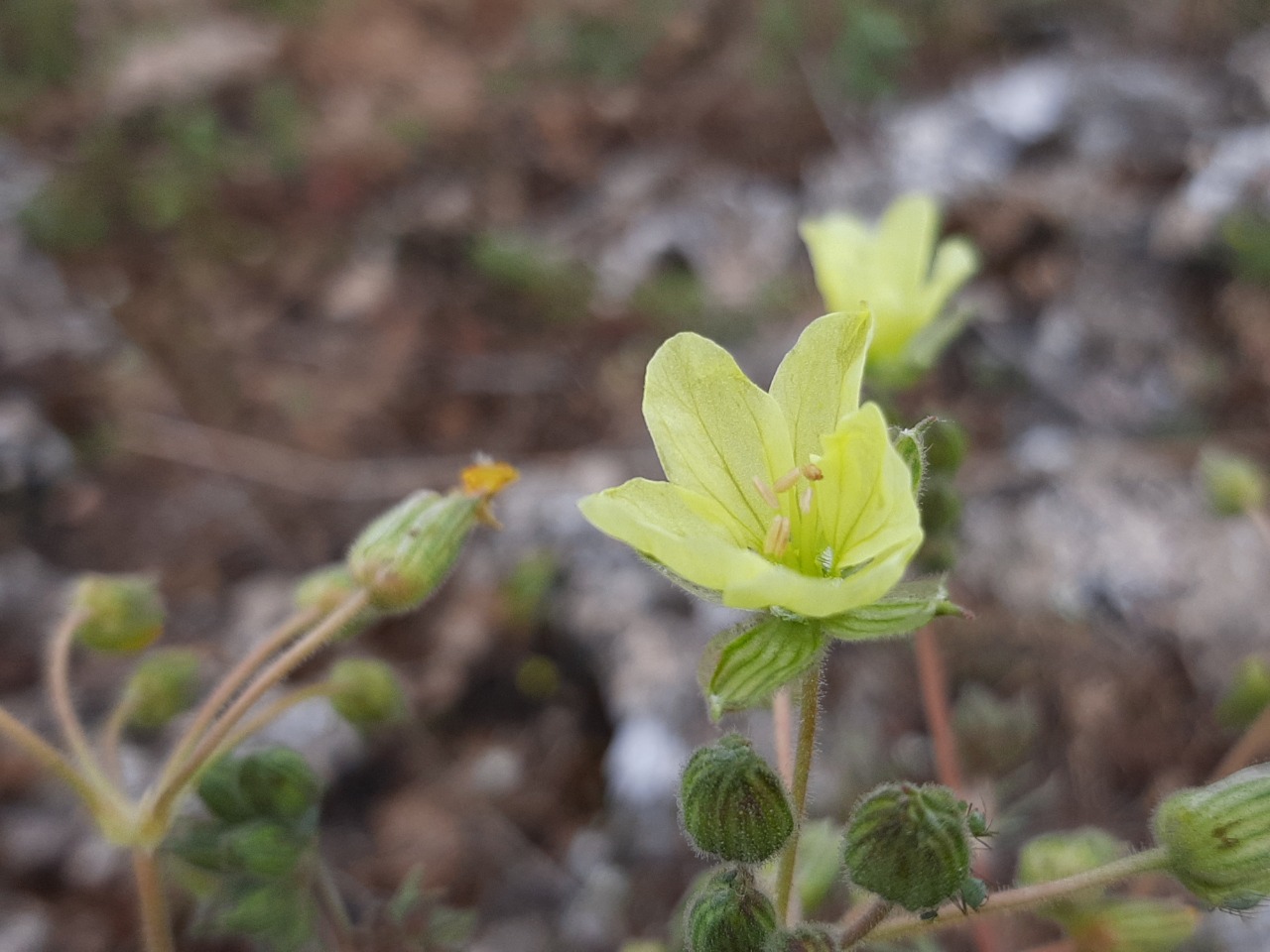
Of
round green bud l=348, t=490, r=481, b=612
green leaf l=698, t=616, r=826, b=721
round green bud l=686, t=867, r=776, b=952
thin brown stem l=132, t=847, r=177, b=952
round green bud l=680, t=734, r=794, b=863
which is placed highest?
round green bud l=348, t=490, r=481, b=612

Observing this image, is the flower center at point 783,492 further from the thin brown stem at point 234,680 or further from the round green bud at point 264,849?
the round green bud at point 264,849

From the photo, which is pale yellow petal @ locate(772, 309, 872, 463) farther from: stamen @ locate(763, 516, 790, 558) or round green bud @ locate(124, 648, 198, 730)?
round green bud @ locate(124, 648, 198, 730)

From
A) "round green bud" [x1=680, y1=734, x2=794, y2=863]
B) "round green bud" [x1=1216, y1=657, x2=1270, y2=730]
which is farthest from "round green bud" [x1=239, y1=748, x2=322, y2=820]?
"round green bud" [x1=1216, y1=657, x2=1270, y2=730]

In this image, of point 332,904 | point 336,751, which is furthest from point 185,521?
point 332,904

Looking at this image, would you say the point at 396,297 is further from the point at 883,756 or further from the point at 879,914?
the point at 879,914

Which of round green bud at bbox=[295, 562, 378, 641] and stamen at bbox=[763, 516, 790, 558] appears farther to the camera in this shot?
round green bud at bbox=[295, 562, 378, 641]

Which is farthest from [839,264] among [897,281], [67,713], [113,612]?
[67,713]

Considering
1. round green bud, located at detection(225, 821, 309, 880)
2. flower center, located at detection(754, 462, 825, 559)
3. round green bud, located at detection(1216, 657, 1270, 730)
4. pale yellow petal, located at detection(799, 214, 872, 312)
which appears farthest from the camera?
round green bud, located at detection(1216, 657, 1270, 730)

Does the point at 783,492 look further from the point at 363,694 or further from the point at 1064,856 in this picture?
the point at 363,694
